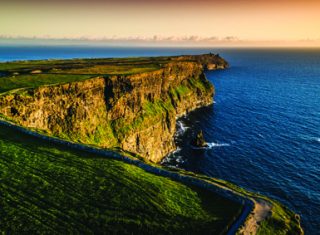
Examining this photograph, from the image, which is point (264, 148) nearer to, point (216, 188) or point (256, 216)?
point (216, 188)

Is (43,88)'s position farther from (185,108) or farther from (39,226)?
(185,108)

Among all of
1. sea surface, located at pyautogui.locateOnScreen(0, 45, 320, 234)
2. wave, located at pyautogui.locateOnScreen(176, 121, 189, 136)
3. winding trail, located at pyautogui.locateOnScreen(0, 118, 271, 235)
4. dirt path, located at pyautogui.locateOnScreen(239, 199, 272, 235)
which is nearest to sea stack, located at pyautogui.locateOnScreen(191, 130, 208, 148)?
sea surface, located at pyautogui.locateOnScreen(0, 45, 320, 234)

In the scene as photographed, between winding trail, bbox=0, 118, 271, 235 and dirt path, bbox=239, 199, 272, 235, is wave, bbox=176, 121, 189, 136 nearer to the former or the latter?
winding trail, bbox=0, 118, 271, 235

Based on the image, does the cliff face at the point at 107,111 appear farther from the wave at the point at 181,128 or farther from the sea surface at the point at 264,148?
the sea surface at the point at 264,148

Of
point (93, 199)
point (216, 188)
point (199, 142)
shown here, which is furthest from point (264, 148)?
point (93, 199)

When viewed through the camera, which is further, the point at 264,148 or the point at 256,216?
the point at 264,148

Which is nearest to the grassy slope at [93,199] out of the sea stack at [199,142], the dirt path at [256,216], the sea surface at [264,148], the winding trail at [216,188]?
the winding trail at [216,188]
